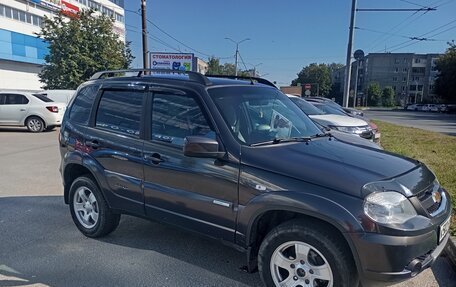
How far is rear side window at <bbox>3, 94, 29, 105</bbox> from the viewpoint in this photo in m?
14.2

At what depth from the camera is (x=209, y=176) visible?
308cm

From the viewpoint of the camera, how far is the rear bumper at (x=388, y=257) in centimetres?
239

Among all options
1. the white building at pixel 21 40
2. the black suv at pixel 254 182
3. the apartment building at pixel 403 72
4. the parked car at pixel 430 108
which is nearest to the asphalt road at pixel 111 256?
the black suv at pixel 254 182

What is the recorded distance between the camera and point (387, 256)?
7.86 feet

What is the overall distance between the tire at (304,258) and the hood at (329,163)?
14.9 inches

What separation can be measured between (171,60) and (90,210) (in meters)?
22.0

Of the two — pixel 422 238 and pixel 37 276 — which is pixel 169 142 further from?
pixel 422 238

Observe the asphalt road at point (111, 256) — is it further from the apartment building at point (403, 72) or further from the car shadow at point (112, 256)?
the apartment building at point (403, 72)

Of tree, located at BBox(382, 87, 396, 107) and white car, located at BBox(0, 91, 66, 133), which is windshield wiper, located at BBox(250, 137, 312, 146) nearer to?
white car, located at BBox(0, 91, 66, 133)

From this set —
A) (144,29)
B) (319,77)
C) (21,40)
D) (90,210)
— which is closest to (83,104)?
(90,210)

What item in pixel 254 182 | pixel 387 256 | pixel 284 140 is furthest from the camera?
pixel 284 140

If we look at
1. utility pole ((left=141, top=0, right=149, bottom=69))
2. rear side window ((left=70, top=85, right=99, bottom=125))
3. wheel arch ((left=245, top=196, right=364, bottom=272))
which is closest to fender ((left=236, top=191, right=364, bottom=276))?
wheel arch ((left=245, top=196, right=364, bottom=272))

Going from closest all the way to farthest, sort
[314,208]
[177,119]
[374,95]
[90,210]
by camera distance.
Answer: [314,208] < [177,119] < [90,210] < [374,95]

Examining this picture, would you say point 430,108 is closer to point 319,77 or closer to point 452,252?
point 319,77
